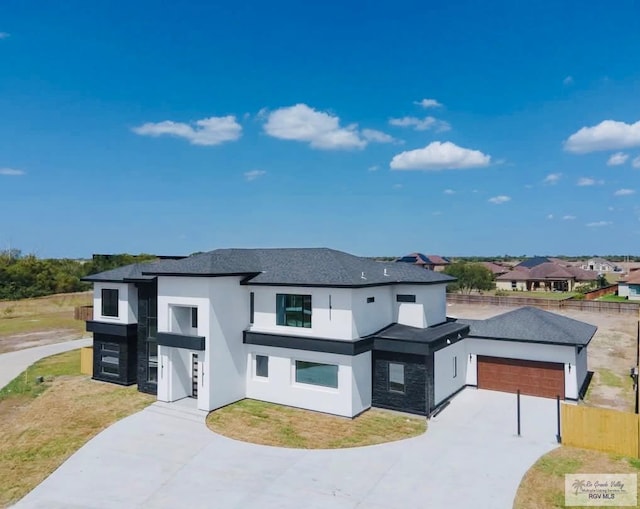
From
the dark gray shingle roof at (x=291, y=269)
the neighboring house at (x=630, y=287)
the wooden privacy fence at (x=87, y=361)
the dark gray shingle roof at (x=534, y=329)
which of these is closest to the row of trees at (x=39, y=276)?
the wooden privacy fence at (x=87, y=361)

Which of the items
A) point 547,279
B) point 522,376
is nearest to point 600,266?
point 547,279

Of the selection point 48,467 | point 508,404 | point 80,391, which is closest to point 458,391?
point 508,404

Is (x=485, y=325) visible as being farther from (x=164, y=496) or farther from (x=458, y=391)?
(x=164, y=496)

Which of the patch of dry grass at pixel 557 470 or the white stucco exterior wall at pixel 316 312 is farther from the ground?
the white stucco exterior wall at pixel 316 312

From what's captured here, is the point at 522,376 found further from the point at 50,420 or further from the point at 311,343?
the point at 50,420

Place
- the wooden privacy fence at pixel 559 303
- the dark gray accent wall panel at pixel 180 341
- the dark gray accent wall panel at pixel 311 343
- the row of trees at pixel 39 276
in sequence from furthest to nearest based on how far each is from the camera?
the row of trees at pixel 39 276, the wooden privacy fence at pixel 559 303, the dark gray accent wall panel at pixel 180 341, the dark gray accent wall panel at pixel 311 343

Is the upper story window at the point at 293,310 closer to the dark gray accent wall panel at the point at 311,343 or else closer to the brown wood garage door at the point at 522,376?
the dark gray accent wall panel at the point at 311,343

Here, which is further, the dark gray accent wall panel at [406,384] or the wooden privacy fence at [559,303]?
the wooden privacy fence at [559,303]
